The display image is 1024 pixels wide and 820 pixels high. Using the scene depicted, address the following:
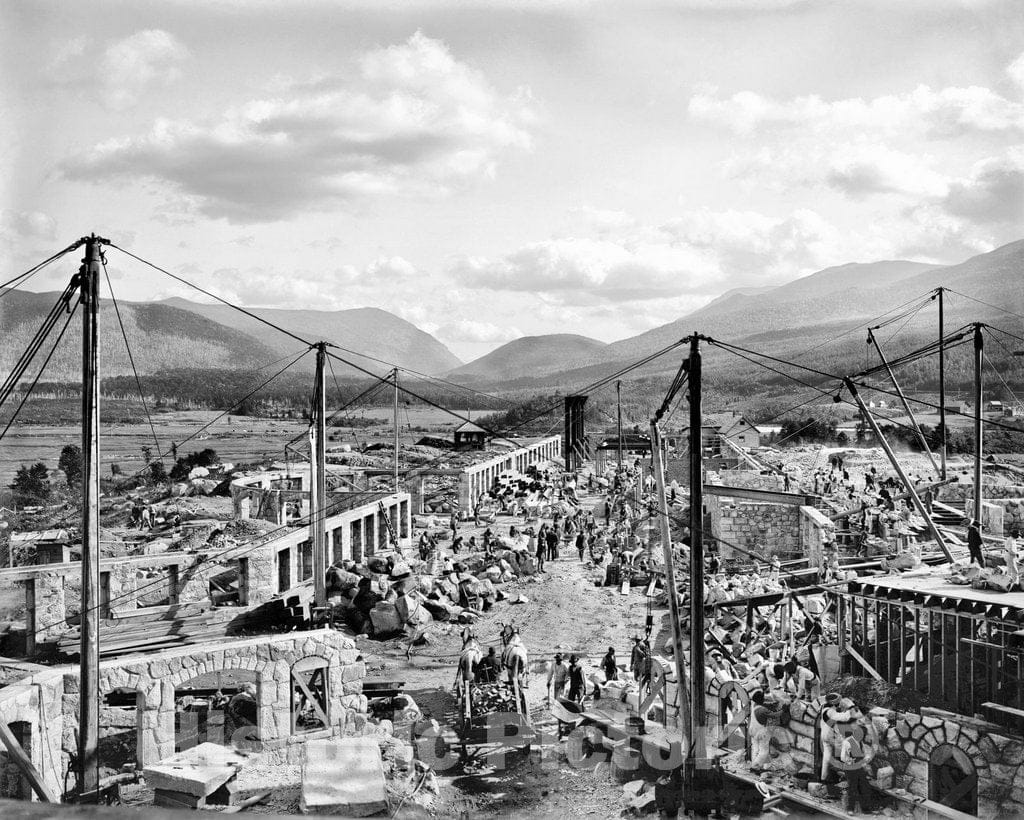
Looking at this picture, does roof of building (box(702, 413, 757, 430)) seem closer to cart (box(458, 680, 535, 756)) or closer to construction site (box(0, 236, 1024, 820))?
construction site (box(0, 236, 1024, 820))

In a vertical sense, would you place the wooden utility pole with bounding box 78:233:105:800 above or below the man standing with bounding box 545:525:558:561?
above

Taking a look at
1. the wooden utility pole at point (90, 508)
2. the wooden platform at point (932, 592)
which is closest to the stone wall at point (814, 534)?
the wooden platform at point (932, 592)

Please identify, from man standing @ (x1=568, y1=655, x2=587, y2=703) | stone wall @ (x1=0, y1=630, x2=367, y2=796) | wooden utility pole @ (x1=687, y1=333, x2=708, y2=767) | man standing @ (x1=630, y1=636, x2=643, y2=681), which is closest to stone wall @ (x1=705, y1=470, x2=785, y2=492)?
man standing @ (x1=630, y1=636, x2=643, y2=681)

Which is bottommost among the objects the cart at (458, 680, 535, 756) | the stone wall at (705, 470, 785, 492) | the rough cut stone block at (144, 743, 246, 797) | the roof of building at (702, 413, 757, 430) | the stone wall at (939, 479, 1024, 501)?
the cart at (458, 680, 535, 756)

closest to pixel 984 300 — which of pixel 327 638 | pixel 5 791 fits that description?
pixel 327 638

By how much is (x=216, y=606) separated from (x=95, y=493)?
5875mm

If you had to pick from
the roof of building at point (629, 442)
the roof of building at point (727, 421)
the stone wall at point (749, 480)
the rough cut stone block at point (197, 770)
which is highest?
the roof of building at point (727, 421)

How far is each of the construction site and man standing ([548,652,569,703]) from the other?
3cm

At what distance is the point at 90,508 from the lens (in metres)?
7.02

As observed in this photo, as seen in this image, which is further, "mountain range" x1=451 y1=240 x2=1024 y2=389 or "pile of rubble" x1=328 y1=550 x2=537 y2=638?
"mountain range" x1=451 y1=240 x2=1024 y2=389

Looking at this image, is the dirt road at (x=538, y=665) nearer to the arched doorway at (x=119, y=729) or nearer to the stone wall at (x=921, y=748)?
the stone wall at (x=921, y=748)

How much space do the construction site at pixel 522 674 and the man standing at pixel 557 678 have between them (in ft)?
0.09

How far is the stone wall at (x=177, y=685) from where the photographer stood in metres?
7.55

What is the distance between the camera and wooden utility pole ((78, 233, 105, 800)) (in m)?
6.94
